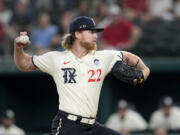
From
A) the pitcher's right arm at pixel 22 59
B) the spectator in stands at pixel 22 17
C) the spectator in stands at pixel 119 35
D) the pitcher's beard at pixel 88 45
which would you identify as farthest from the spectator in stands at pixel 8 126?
the pitcher's beard at pixel 88 45

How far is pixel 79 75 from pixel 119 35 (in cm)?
508

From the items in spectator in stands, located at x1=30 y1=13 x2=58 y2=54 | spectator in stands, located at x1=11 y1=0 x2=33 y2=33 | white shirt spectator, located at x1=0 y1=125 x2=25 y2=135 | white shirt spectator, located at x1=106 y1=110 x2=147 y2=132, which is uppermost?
spectator in stands, located at x1=11 y1=0 x2=33 y2=33

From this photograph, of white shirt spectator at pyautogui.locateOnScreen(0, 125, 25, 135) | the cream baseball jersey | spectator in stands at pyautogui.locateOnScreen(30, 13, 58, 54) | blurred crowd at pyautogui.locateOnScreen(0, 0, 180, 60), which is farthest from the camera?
spectator in stands at pyautogui.locateOnScreen(30, 13, 58, 54)

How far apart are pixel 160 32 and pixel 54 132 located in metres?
5.70

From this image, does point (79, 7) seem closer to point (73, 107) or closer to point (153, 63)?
point (153, 63)

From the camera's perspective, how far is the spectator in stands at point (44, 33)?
12000mm

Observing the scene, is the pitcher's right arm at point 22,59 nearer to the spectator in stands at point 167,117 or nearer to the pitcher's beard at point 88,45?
the pitcher's beard at point 88,45

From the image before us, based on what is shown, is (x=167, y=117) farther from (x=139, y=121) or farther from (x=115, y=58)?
(x=115, y=58)

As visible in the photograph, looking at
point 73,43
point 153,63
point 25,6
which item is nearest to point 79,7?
point 25,6

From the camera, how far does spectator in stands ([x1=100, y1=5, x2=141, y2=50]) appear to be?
442 inches

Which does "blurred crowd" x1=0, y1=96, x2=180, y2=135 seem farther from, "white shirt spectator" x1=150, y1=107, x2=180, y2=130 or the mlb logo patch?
the mlb logo patch

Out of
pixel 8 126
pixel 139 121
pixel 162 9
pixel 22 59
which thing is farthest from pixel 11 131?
pixel 22 59

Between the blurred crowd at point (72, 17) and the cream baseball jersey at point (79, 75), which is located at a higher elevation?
the blurred crowd at point (72, 17)

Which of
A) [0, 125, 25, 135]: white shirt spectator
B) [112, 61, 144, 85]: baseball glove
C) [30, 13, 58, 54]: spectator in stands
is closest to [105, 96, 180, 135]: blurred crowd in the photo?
[0, 125, 25, 135]: white shirt spectator
